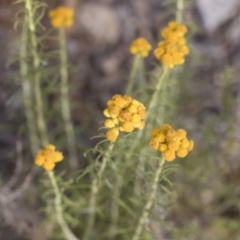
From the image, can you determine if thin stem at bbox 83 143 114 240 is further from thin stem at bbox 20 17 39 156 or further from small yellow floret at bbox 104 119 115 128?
thin stem at bbox 20 17 39 156

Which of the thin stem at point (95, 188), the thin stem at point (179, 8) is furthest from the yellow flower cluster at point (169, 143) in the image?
the thin stem at point (179, 8)

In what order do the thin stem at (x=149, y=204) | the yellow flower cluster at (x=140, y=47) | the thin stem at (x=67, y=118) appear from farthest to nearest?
the thin stem at (x=67, y=118) < the yellow flower cluster at (x=140, y=47) < the thin stem at (x=149, y=204)

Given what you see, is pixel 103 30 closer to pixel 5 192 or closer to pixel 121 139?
pixel 5 192

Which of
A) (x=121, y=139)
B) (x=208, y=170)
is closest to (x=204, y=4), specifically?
(x=208, y=170)

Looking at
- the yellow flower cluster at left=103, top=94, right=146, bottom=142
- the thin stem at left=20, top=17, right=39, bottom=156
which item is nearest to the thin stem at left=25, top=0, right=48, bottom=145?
the thin stem at left=20, top=17, right=39, bottom=156

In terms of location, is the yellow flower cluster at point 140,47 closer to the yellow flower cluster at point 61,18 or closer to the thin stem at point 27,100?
the yellow flower cluster at point 61,18

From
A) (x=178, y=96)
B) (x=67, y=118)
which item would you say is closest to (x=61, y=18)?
(x=67, y=118)

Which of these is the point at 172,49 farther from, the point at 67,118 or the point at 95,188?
the point at 67,118
